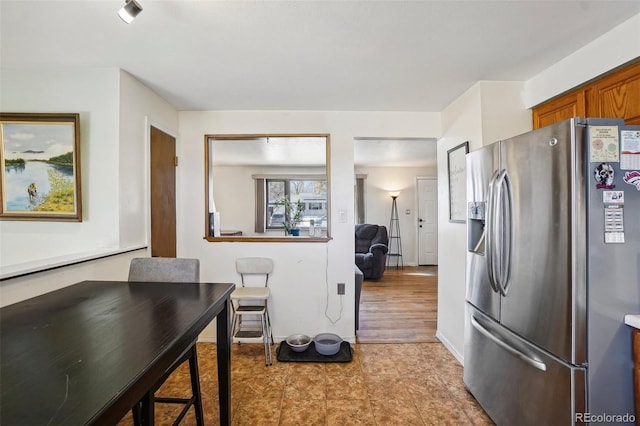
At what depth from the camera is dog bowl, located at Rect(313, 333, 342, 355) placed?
2.54 meters

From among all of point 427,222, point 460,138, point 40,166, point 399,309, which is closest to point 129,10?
point 40,166

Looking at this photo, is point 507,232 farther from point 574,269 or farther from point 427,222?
point 427,222

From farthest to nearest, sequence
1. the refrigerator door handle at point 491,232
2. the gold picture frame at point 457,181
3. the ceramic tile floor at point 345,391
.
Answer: the gold picture frame at point 457,181 → the ceramic tile floor at point 345,391 → the refrigerator door handle at point 491,232

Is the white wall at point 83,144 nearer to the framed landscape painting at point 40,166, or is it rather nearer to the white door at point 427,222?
the framed landscape painting at point 40,166

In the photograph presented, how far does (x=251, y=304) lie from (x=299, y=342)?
60 cm

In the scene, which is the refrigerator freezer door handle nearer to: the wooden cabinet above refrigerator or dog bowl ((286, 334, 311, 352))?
the wooden cabinet above refrigerator

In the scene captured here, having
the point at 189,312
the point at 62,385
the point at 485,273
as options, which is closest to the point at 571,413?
the point at 485,273

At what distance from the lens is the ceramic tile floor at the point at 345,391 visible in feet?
5.95

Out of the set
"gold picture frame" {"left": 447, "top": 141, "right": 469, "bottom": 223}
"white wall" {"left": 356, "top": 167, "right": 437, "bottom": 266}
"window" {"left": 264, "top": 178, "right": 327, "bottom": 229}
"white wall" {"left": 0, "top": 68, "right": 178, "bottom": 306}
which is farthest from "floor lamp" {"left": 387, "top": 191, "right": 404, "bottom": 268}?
"white wall" {"left": 0, "top": 68, "right": 178, "bottom": 306}

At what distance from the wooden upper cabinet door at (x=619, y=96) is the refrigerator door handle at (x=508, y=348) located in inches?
52.7

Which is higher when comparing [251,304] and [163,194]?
[163,194]

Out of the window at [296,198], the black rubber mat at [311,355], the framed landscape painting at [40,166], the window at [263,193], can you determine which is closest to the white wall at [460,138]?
the black rubber mat at [311,355]

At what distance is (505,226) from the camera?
156 centimetres

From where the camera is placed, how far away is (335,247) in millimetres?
2893
